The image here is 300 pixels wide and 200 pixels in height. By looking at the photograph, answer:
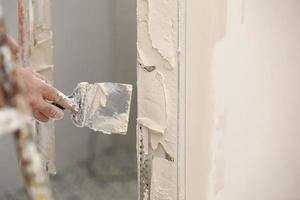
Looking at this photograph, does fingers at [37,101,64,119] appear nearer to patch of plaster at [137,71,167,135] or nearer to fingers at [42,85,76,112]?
fingers at [42,85,76,112]

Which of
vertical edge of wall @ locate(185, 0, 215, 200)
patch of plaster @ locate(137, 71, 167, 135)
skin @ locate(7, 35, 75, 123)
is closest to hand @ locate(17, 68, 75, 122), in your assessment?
skin @ locate(7, 35, 75, 123)

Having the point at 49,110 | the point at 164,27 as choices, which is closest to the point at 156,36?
the point at 164,27

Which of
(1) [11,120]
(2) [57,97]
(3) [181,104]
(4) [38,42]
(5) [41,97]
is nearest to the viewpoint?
Result: (1) [11,120]

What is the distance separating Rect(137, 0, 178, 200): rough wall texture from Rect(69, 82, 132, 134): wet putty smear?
3 centimetres

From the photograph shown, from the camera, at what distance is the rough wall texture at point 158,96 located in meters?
1.00

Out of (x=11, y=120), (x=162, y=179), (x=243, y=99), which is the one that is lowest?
(x=162, y=179)

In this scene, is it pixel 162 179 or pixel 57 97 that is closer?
pixel 57 97

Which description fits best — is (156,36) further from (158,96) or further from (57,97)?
(57,97)

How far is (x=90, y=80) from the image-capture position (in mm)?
1270

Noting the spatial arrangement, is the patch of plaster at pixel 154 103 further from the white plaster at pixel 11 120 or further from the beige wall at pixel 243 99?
Answer: the white plaster at pixel 11 120

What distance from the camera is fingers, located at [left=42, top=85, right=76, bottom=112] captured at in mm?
831

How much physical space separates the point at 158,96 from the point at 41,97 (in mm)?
304

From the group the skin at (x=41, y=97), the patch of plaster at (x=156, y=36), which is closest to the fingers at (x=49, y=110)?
the skin at (x=41, y=97)

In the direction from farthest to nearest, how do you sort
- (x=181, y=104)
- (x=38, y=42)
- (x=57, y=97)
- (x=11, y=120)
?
(x=38, y=42)
(x=181, y=104)
(x=57, y=97)
(x=11, y=120)
